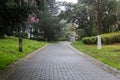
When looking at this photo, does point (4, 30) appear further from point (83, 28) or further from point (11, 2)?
point (83, 28)

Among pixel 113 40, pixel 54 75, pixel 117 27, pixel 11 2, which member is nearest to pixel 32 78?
pixel 54 75

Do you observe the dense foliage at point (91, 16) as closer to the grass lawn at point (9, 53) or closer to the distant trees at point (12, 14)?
the grass lawn at point (9, 53)

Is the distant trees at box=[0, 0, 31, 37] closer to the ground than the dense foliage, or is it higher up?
closer to the ground

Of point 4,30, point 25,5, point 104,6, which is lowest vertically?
point 4,30

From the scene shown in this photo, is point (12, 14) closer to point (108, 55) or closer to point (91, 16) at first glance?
point (108, 55)

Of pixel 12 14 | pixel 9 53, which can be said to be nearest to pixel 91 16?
pixel 9 53

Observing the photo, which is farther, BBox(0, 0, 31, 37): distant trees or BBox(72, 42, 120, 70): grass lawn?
BBox(72, 42, 120, 70): grass lawn

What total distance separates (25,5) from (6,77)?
4999 millimetres

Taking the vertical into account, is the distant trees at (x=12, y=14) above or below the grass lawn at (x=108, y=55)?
above

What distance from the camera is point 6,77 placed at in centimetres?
1278

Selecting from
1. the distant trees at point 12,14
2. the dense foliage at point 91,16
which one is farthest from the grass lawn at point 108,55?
the dense foliage at point 91,16

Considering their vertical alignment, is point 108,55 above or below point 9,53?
below

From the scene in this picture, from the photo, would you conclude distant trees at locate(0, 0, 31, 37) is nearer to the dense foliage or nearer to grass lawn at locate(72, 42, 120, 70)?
grass lawn at locate(72, 42, 120, 70)

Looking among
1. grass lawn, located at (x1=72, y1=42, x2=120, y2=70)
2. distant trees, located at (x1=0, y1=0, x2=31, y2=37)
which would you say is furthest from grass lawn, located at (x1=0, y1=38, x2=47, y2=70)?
grass lawn, located at (x1=72, y1=42, x2=120, y2=70)
